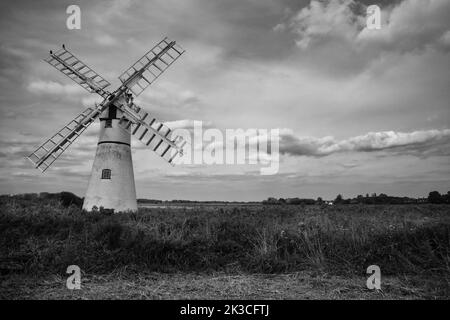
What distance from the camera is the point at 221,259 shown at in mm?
7398

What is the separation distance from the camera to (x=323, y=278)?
639 cm

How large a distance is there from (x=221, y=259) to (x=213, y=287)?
1.56m

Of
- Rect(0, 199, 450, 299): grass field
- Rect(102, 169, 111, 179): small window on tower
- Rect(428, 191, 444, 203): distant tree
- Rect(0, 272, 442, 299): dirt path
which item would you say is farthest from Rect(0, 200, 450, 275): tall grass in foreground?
Rect(428, 191, 444, 203): distant tree

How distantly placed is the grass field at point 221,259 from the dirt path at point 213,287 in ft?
0.06

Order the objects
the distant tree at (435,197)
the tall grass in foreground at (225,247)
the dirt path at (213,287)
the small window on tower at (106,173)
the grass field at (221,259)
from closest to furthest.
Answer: the dirt path at (213,287) < the grass field at (221,259) < the tall grass in foreground at (225,247) < the small window on tower at (106,173) < the distant tree at (435,197)

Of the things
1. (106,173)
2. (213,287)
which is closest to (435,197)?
(106,173)

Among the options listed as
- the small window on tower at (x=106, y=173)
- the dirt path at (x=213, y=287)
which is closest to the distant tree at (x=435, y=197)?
the small window on tower at (x=106, y=173)

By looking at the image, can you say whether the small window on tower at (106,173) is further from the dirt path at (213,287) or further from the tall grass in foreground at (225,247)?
the dirt path at (213,287)

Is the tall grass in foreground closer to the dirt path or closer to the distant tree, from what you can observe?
the dirt path

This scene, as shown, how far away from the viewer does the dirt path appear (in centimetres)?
536

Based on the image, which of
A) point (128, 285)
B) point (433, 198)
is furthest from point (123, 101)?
point (433, 198)

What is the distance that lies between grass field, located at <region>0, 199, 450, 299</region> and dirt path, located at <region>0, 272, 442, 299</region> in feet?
0.06

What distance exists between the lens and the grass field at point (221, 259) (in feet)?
18.5

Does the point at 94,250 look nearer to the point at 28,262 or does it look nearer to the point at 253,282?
the point at 28,262
